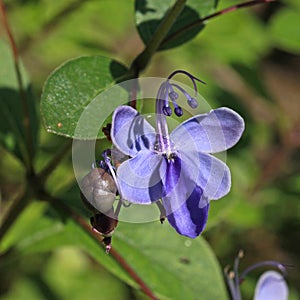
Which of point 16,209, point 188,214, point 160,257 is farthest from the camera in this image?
point 160,257

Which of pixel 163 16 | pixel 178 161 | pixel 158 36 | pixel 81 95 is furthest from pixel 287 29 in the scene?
pixel 178 161

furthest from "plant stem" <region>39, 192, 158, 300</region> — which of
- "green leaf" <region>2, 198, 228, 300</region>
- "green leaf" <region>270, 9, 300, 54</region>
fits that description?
"green leaf" <region>270, 9, 300, 54</region>

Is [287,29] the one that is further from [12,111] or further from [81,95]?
[81,95]

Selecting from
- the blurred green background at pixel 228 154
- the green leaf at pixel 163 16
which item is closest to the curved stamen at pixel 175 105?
the green leaf at pixel 163 16

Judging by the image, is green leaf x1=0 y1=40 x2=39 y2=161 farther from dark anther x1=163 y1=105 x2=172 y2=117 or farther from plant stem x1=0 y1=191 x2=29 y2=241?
dark anther x1=163 y1=105 x2=172 y2=117

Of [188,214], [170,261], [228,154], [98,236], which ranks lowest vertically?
[228,154]

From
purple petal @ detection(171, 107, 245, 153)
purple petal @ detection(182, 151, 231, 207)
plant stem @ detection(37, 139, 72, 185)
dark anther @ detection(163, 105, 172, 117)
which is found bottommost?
plant stem @ detection(37, 139, 72, 185)
